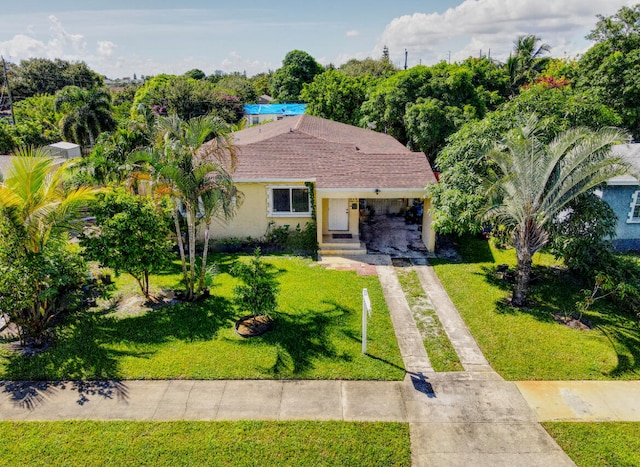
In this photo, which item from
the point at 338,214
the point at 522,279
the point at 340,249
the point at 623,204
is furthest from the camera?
the point at 338,214

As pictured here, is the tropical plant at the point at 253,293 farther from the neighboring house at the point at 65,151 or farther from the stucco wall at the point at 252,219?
the neighboring house at the point at 65,151

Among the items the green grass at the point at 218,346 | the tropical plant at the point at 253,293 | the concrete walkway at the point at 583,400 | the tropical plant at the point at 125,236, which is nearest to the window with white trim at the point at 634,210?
the concrete walkway at the point at 583,400

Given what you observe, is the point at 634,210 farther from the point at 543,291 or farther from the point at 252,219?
the point at 252,219

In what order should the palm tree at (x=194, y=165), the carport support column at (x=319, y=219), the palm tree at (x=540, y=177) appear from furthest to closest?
1. the carport support column at (x=319, y=219)
2. the palm tree at (x=194, y=165)
3. the palm tree at (x=540, y=177)

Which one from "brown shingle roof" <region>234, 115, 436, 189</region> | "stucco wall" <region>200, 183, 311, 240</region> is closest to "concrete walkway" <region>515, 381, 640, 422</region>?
"brown shingle roof" <region>234, 115, 436, 189</region>

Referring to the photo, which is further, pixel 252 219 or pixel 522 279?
pixel 252 219

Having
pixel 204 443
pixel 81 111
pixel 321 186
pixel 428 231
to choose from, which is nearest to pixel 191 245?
pixel 204 443
